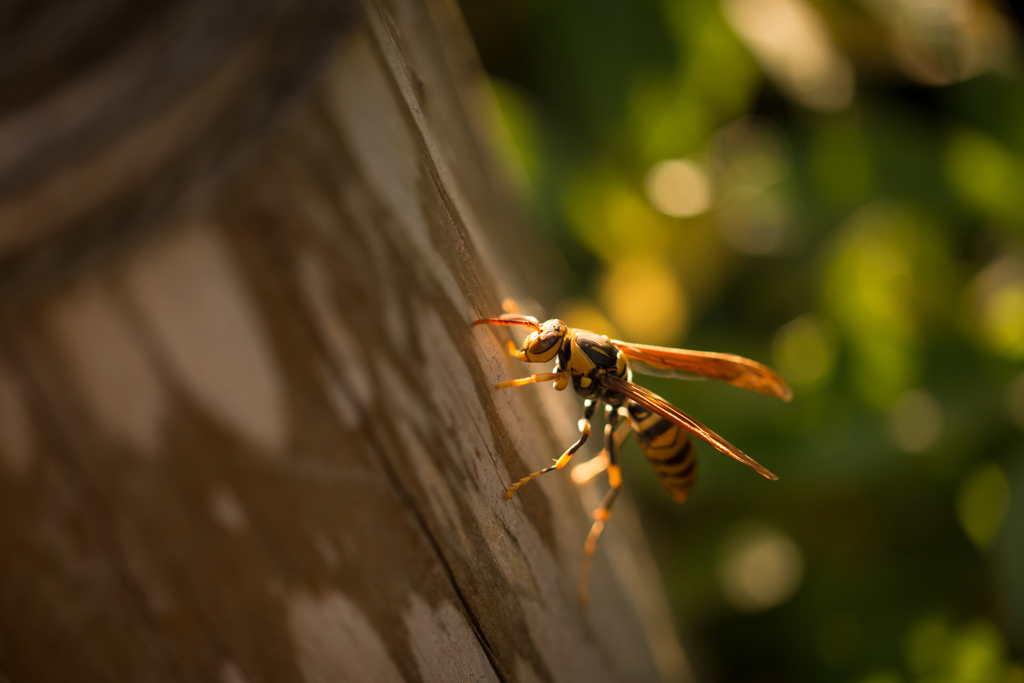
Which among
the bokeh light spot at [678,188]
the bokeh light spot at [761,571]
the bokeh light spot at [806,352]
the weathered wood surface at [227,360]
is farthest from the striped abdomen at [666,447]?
the bokeh light spot at [678,188]

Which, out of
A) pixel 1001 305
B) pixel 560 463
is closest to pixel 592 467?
pixel 560 463

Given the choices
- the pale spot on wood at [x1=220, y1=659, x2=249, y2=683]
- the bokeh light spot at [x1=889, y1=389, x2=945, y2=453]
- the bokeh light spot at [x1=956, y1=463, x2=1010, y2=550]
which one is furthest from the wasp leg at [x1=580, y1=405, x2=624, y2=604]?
the bokeh light spot at [x1=956, y1=463, x2=1010, y2=550]

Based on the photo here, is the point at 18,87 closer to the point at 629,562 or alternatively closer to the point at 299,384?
the point at 299,384

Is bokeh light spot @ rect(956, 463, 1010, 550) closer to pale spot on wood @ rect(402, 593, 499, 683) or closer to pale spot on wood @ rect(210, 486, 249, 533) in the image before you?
pale spot on wood @ rect(402, 593, 499, 683)

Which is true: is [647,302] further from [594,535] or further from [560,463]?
[560,463]

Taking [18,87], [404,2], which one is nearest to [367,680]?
[18,87]

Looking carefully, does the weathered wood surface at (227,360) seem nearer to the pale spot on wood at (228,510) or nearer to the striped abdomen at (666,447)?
the pale spot on wood at (228,510)
